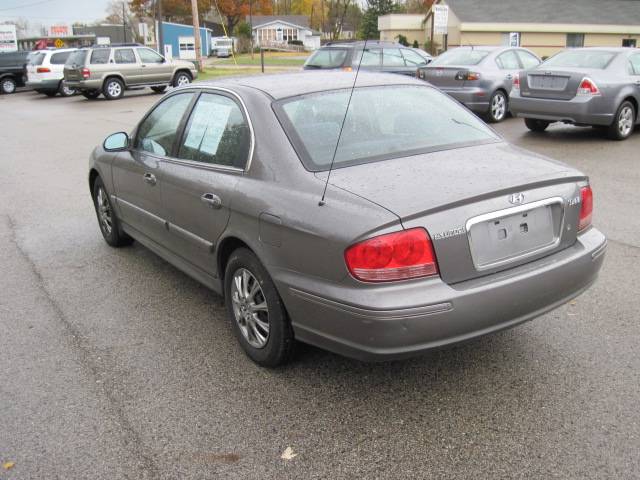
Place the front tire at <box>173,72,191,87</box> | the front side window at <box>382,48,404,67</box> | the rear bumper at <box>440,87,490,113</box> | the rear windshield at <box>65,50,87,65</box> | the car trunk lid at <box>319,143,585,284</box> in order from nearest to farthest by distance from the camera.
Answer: the car trunk lid at <box>319,143,585,284</box>
the rear bumper at <box>440,87,490,113</box>
the front side window at <box>382,48,404,67</box>
the rear windshield at <box>65,50,87,65</box>
the front tire at <box>173,72,191,87</box>

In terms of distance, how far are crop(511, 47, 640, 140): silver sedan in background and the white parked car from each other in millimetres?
20442

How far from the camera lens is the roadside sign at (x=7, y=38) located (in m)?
39.2

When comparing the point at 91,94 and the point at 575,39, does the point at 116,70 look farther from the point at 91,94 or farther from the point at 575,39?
the point at 575,39

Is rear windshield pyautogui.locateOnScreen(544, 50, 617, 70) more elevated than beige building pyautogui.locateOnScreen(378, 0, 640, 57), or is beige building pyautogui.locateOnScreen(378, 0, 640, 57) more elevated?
beige building pyautogui.locateOnScreen(378, 0, 640, 57)

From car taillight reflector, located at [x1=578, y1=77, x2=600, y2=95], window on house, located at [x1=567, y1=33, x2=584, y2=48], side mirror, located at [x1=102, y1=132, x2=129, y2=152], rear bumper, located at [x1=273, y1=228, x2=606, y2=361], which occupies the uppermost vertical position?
window on house, located at [x1=567, y1=33, x2=584, y2=48]

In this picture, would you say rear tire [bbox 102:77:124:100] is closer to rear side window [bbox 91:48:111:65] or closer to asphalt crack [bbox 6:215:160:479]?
rear side window [bbox 91:48:111:65]

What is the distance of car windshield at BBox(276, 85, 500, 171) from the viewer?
3.64m

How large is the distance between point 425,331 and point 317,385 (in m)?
0.87

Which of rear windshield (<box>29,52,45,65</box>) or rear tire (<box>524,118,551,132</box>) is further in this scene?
rear windshield (<box>29,52,45,65</box>)

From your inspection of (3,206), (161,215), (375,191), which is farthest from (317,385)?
(3,206)

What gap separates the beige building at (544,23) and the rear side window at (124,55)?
27.7 m

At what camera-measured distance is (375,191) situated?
3172 mm

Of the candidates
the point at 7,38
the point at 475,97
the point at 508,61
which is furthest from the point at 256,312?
the point at 7,38

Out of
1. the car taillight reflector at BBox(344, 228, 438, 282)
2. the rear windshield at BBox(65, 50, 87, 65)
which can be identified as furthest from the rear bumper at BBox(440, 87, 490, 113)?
the rear windshield at BBox(65, 50, 87, 65)
